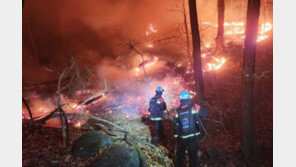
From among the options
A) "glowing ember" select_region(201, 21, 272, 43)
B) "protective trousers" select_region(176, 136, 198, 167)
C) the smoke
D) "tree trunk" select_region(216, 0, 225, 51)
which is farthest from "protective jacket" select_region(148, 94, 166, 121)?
"glowing ember" select_region(201, 21, 272, 43)

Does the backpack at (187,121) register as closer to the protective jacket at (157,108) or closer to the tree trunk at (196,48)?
the protective jacket at (157,108)

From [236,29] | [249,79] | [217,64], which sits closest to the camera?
[249,79]

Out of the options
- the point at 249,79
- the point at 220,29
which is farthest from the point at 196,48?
the point at 220,29

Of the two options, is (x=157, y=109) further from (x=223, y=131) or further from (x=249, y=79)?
(x=249, y=79)

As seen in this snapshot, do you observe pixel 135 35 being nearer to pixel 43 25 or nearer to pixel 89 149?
pixel 43 25

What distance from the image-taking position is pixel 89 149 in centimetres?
457

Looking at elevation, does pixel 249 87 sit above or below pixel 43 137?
above

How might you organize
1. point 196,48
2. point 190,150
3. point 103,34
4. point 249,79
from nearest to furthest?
point 190,150 < point 249,79 < point 196,48 < point 103,34

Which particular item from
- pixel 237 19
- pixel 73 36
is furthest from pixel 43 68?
pixel 237 19

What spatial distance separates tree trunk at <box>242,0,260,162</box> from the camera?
538 cm

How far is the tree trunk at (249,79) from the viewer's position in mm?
5375

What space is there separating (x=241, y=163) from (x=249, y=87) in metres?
2.88

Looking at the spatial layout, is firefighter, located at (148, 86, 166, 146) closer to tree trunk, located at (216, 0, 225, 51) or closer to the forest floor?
the forest floor

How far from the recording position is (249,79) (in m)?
5.70
